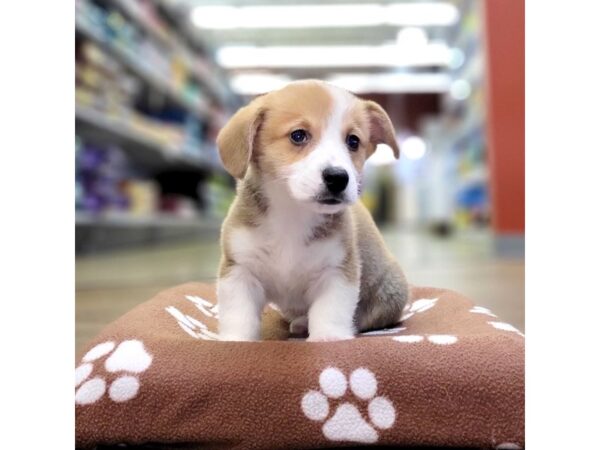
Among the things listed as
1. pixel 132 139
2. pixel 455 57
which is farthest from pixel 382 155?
pixel 132 139

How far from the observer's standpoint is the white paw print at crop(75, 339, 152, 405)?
2.09ft

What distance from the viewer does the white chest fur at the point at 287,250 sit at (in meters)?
0.81

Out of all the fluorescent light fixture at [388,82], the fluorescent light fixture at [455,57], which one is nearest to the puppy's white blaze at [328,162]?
the fluorescent light fixture at [388,82]

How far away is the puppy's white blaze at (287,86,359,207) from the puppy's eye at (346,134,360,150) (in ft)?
0.05

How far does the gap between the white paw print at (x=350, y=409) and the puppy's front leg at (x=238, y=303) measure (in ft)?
0.64

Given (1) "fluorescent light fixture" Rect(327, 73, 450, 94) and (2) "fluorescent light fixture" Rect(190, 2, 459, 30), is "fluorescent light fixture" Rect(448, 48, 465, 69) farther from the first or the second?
(2) "fluorescent light fixture" Rect(190, 2, 459, 30)

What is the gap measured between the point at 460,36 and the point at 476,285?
2.87 ft

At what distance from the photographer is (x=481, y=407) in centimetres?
62

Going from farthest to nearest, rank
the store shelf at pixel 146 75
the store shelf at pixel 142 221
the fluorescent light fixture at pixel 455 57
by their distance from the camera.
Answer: the store shelf at pixel 146 75 → the store shelf at pixel 142 221 → the fluorescent light fixture at pixel 455 57

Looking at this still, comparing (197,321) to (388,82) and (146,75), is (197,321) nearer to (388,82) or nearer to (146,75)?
(388,82)

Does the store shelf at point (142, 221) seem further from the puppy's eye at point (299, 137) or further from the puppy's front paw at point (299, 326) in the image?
the puppy's eye at point (299, 137)

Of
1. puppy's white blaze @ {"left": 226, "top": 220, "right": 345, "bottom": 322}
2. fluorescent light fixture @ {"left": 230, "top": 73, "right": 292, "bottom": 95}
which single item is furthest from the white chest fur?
fluorescent light fixture @ {"left": 230, "top": 73, "right": 292, "bottom": 95}

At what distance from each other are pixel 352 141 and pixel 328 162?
92 mm
